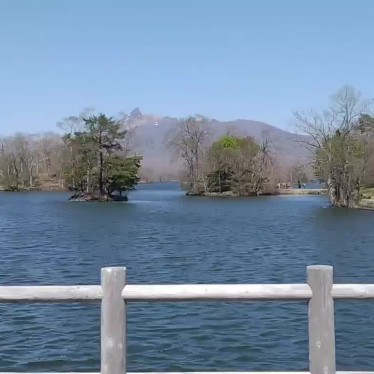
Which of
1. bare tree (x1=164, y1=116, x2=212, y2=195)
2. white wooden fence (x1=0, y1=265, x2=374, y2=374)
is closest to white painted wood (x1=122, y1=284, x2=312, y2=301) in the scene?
white wooden fence (x1=0, y1=265, x2=374, y2=374)

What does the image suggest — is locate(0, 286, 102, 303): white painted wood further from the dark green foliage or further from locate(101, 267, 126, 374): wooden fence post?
the dark green foliage

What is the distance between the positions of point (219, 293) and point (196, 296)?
7.3 inches

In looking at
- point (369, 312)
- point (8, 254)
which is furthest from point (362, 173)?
point (369, 312)

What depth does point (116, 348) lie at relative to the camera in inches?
208

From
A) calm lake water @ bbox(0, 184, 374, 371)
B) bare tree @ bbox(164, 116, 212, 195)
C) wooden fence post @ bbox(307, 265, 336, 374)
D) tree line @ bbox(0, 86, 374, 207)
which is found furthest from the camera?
bare tree @ bbox(164, 116, 212, 195)

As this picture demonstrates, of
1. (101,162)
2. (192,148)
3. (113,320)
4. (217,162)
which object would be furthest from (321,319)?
(192,148)

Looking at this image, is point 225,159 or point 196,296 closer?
point 196,296

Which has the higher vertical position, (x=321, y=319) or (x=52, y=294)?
(x=52, y=294)

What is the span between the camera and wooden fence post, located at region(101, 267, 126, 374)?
5.22m

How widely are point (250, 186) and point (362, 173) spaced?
34.1m

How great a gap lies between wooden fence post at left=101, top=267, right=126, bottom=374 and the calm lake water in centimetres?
520

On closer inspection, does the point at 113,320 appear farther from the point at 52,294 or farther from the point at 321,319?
the point at 321,319

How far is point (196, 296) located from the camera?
5199mm

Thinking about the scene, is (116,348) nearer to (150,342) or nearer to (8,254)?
(150,342)
